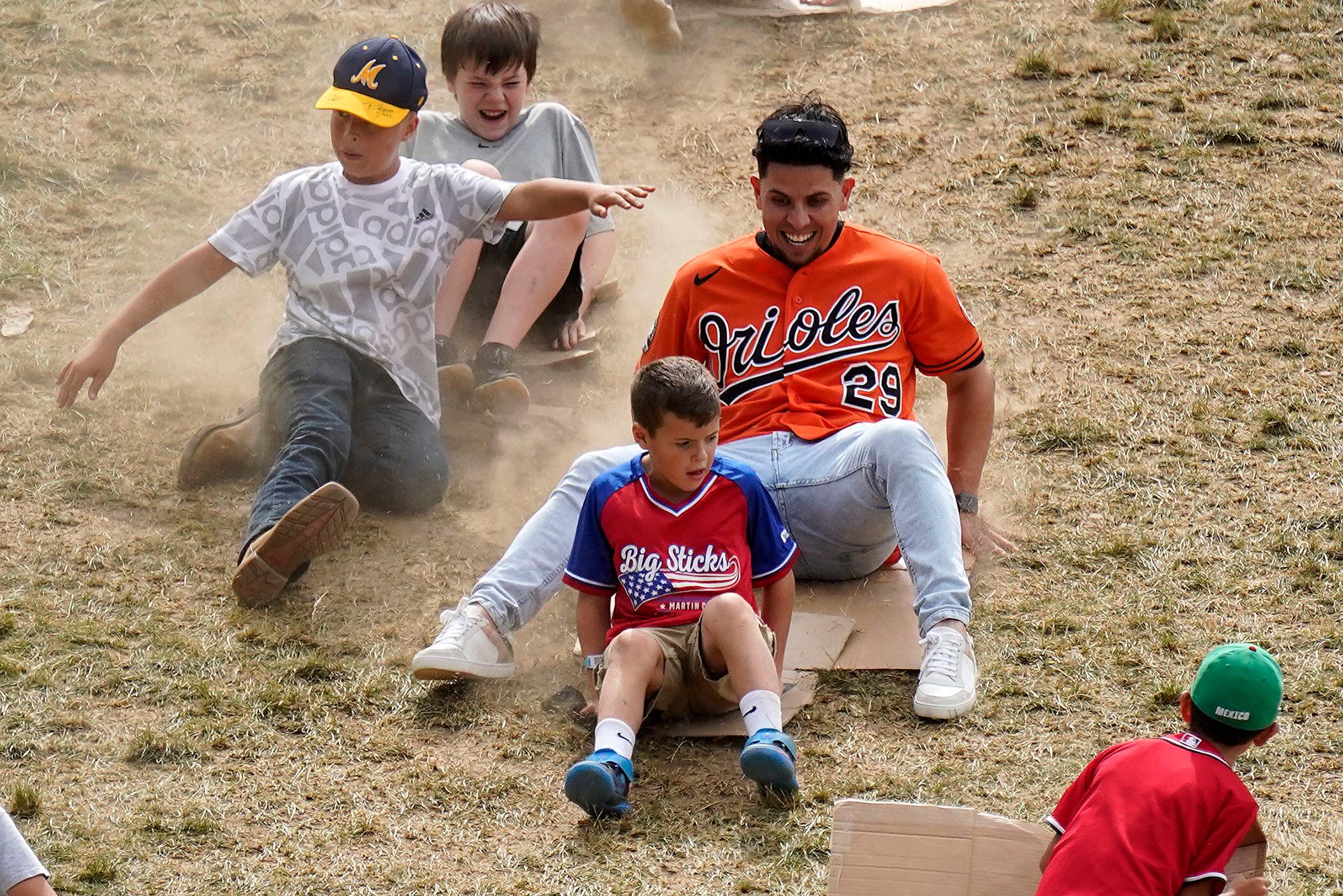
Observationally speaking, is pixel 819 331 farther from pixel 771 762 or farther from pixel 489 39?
pixel 489 39

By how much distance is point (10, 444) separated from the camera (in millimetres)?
4797

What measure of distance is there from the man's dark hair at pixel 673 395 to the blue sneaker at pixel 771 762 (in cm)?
67

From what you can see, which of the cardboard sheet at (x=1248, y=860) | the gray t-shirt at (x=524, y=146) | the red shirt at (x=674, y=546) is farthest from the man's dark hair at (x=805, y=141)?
the cardboard sheet at (x=1248, y=860)

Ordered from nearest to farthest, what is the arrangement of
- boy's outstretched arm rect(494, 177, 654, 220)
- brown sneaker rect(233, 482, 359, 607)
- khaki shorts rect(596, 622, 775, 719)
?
khaki shorts rect(596, 622, 775, 719)
brown sneaker rect(233, 482, 359, 607)
boy's outstretched arm rect(494, 177, 654, 220)

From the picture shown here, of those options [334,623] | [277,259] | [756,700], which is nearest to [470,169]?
[277,259]

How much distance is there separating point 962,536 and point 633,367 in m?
1.68

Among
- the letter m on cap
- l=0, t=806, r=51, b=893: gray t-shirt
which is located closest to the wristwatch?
the letter m on cap

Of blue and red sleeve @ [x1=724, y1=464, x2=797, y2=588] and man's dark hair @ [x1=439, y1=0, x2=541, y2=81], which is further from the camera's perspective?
man's dark hair @ [x1=439, y1=0, x2=541, y2=81]

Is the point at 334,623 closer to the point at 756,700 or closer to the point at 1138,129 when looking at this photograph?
the point at 756,700

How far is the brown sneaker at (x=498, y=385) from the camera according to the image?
493 cm

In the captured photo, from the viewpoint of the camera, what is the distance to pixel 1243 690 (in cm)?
254

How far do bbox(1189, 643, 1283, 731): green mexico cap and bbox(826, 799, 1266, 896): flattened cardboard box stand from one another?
39cm

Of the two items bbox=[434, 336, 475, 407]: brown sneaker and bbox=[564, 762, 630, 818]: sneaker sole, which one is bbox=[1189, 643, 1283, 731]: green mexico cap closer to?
bbox=[564, 762, 630, 818]: sneaker sole

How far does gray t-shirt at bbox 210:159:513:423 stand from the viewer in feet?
15.0
